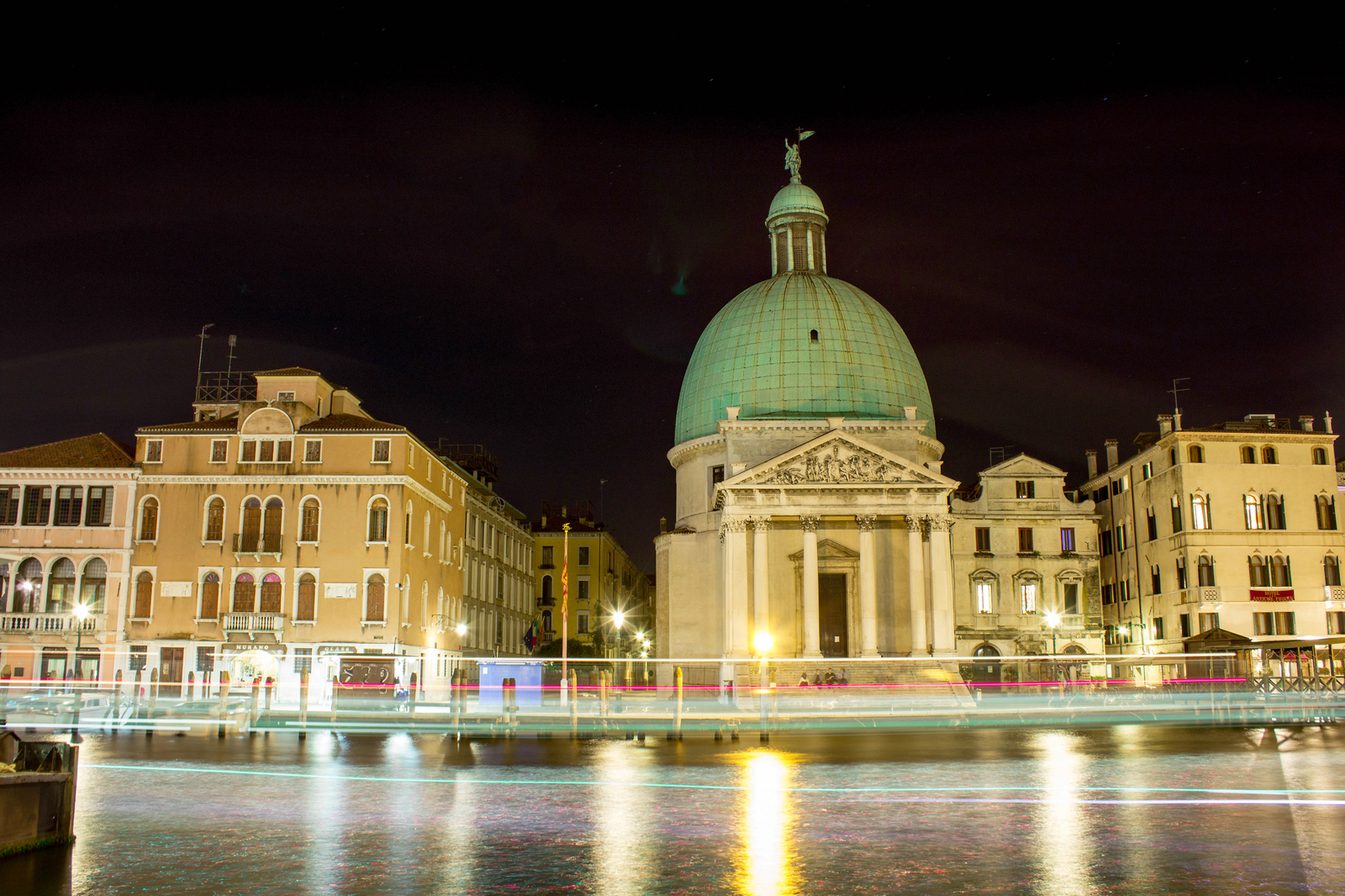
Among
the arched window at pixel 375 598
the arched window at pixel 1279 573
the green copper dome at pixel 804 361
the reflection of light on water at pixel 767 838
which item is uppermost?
the green copper dome at pixel 804 361

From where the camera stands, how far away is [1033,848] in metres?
10.9

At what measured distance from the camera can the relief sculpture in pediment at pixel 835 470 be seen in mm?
48594

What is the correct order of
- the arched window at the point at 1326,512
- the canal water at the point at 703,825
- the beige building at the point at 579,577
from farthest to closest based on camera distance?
the beige building at the point at 579,577
the arched window at the point at 1326,512
the canal water at the point at 703,825

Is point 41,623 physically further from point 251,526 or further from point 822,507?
point 822,507

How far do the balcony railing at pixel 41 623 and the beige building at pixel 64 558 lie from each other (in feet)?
0.12

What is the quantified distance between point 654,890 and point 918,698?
1310 inches

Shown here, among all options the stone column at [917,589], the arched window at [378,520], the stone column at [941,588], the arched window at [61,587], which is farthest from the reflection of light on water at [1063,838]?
the arched window at [61,587]

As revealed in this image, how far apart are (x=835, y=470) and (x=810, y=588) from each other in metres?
5.11

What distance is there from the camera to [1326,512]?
5662 cm

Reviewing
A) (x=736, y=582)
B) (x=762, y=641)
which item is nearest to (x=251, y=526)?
(x=736, y=582)

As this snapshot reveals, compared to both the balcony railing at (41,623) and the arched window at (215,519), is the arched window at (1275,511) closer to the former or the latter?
the arched window at (215,519)

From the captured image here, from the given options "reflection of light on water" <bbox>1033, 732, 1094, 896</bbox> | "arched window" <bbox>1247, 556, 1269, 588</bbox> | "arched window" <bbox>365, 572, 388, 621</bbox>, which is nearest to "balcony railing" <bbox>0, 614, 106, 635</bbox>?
"arched window" <bbox>365, 572, 388, 621</bbox>

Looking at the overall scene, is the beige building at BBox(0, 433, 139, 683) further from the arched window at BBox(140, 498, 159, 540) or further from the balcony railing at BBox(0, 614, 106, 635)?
the arched window at BBox(140, 498, 159, 540)

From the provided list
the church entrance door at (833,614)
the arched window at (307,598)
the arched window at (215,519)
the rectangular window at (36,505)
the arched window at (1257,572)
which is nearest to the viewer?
the arched window at (307,598)
